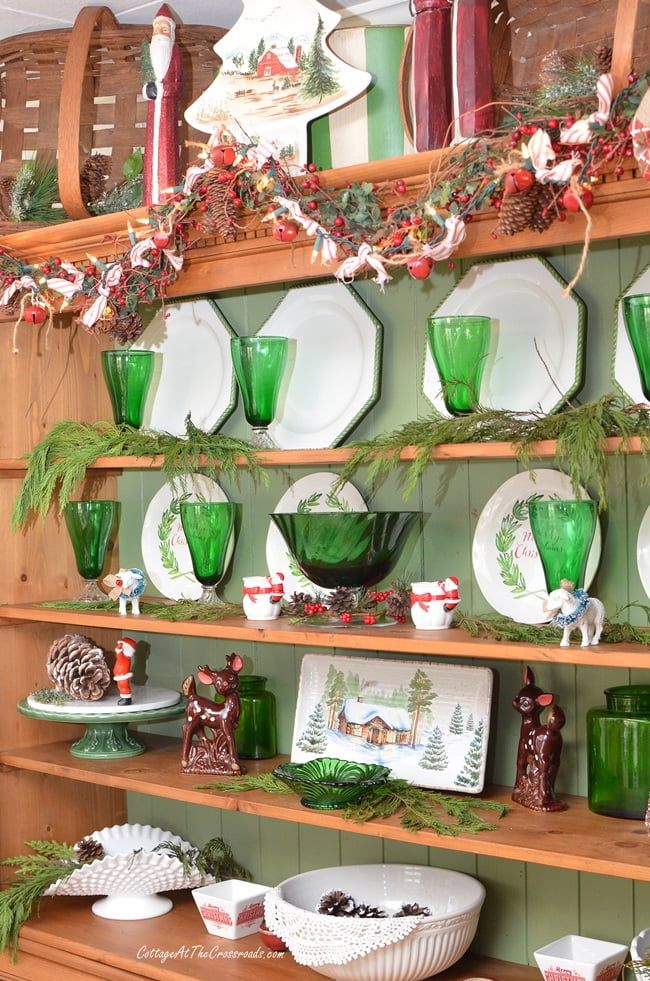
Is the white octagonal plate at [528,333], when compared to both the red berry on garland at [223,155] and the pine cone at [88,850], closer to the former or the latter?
the red berry on garland at [223,155]

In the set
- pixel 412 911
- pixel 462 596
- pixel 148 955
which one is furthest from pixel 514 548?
pixel 148 955

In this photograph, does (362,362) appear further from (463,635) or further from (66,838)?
(66,838)

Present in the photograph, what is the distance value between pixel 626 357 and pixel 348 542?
0.54 meters

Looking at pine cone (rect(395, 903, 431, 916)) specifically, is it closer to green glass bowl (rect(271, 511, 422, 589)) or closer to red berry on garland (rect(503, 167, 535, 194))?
green glass bowl (rect(271, 511, 422, 589))

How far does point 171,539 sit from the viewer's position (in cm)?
251

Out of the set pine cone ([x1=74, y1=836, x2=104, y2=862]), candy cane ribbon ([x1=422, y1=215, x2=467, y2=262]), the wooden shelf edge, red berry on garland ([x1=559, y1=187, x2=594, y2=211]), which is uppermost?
red berry on garland ([x1=559, y1=187, x2=594, y2=211])

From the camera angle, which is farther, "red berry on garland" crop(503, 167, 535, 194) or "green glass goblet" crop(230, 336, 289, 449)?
"green glass goblet" crop(230, 336, 289, 449)

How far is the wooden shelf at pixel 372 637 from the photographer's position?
67.8 inches

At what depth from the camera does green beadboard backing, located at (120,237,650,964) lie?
1.93m

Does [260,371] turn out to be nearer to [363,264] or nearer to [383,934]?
[363,264]

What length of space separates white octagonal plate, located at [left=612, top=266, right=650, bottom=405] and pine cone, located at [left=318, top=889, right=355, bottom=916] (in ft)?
3.05

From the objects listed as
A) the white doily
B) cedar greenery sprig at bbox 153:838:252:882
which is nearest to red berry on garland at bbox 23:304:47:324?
cedar greenery sprig at bbox 153:838:252:882

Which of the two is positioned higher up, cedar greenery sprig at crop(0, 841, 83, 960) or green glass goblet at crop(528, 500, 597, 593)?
green glass goblet at crop(528, 500, 597, 593)

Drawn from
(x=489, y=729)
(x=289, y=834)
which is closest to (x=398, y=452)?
(x=489, y=729)
